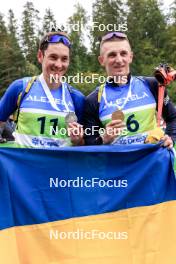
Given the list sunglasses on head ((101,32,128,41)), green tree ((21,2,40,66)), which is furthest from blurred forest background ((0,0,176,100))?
sunglasses on head ((101,32,128,41))

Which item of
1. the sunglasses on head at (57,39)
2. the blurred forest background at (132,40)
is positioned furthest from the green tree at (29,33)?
the sunglasses on head at (57,39)

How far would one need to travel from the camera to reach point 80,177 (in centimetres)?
378

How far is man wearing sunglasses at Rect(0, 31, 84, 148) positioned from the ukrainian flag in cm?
41

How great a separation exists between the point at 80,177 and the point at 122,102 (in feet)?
2.74

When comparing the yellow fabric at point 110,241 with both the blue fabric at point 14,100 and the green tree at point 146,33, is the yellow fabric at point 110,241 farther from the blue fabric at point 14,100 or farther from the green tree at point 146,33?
the green tree at point 146,33

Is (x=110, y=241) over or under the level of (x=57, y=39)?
under

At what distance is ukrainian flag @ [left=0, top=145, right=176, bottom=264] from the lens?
374 cm

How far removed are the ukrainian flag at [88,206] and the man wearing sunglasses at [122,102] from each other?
364 millimetres

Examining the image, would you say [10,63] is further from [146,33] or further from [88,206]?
[88,206]

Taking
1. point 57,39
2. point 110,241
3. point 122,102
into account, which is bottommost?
point 110,241

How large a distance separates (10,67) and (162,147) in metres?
44.2

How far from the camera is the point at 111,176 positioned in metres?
3.81

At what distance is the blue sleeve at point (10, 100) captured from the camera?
427 cm

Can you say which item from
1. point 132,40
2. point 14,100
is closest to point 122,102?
point 14,100
